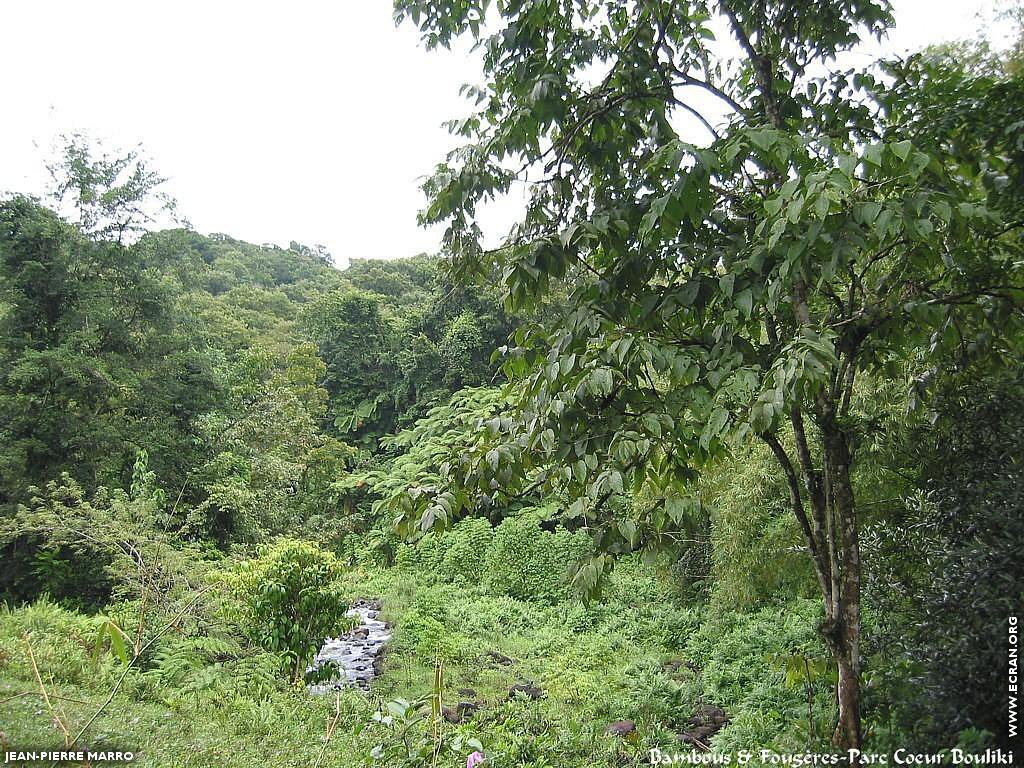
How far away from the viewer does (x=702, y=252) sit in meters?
2.02

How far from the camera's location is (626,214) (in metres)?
2.03

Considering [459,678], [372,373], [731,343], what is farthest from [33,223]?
[372,373]

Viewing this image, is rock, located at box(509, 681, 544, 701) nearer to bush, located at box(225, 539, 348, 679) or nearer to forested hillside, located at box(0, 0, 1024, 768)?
forested hillside, located at box(0, 0, 1024, 768)

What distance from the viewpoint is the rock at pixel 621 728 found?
191 inches

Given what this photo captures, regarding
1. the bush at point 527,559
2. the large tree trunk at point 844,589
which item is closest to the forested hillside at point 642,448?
the large tree trunk at point 844,589

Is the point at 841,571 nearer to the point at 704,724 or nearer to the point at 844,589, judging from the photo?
the point at 844,589

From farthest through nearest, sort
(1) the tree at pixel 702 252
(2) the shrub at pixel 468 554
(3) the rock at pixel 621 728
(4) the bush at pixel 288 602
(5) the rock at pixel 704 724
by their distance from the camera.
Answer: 1. (2) the shrub at pixel 468 554
2. (4) the bush at pixel 288 602
3. (3) the rock at pixel 621 728
4. (5) the rock at pixel 704 724
5. (1) the tree at pixel 702 252

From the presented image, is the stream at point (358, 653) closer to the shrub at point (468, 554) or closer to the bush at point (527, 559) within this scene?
the shrub at point (468, 554)

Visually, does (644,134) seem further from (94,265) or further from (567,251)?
(94,265)

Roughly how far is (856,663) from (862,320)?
48.5 inches

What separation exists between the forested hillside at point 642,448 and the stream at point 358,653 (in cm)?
9

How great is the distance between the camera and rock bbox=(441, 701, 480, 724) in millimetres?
5496

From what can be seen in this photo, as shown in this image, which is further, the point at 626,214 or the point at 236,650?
the point at 236,650

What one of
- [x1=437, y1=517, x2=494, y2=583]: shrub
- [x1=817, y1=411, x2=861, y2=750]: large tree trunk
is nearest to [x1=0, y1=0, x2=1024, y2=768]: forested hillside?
[x1=817, y1=411, x2=861, y2=750]: large tree trunk
